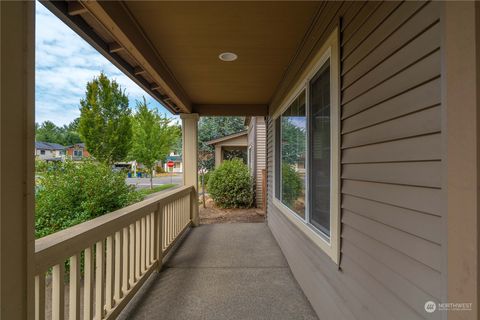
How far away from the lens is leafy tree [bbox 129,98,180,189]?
492 inches

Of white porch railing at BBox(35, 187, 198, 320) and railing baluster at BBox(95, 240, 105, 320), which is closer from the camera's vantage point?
white porch railing at BBox(35, 187, 198, 320)

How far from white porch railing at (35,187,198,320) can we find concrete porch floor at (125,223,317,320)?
235 mm

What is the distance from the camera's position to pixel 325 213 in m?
2.02

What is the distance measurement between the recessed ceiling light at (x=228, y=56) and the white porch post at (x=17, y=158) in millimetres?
2137


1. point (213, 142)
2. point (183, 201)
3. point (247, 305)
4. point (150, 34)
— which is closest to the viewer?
point (247, 305)

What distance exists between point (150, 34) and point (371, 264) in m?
2.76

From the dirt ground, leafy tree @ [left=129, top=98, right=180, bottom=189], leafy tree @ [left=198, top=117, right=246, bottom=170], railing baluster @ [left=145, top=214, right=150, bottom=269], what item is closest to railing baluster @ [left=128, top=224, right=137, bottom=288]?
railing baluster @ [left=145, top=214, right=150, bottom=269]

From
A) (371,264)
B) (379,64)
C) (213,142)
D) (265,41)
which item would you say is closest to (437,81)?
(379,64)

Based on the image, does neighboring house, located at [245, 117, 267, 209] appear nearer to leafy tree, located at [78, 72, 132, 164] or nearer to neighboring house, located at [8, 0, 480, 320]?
neighboring house, located at [8, 0, 480, 320]

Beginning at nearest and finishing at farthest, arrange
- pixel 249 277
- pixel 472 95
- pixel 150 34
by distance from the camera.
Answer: pixel 472 95 → pixel 150 34 → pixel 249 277

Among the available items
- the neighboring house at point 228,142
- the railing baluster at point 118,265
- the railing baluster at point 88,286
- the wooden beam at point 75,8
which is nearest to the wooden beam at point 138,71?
the wooden beam at point 75,8

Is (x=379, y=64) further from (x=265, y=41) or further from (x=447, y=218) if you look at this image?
(x=265, y=41)

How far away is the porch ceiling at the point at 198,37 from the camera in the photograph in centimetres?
202

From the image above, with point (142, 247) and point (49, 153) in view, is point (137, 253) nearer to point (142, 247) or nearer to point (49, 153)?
point (142, 247)
